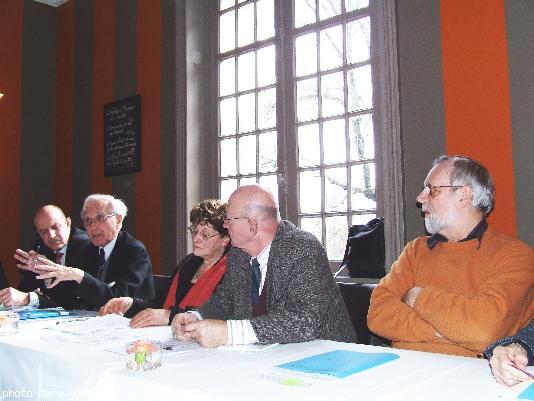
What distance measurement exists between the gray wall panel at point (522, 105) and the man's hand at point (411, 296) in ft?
3.33

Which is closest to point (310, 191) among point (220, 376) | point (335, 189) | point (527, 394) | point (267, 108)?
point (335, 189)

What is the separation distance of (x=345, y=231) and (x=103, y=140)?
273cm

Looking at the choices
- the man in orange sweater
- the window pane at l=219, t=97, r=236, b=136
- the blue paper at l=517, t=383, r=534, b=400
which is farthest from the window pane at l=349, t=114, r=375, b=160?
the blue paper at l=517, t=383, r=534, b=400

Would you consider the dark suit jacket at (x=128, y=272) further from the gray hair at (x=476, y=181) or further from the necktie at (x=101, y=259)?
the gray hair at (x=476, y=181)

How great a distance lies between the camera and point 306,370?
1.34m

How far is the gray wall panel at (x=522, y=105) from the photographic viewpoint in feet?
8.65

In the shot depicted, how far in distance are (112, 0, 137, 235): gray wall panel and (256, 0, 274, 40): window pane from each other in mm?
1341

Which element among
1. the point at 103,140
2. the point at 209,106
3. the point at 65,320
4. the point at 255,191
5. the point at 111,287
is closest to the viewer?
the point at 255,191

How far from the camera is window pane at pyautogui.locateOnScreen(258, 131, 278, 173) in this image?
13.5 feet

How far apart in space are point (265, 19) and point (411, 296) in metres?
2.94

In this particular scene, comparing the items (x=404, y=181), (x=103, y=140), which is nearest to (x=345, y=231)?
(x=404, y=181)

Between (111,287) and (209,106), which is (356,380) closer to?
(111,287)

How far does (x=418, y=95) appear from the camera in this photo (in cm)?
307

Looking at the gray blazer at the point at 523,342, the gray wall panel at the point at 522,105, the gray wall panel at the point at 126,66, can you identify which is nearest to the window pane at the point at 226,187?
the gray wall panel at the point at 126,66
